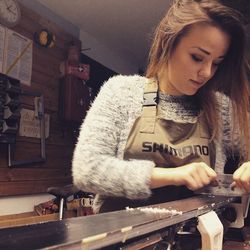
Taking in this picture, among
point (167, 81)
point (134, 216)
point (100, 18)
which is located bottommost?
point (134, 216)

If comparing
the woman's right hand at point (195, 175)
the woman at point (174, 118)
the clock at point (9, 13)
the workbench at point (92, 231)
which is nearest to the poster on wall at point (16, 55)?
the clock at point (9, 13)

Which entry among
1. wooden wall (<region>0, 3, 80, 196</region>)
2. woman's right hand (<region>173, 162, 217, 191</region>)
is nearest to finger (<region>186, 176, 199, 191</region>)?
woman's right hand (<region>173, 162, 217, 191</region>)

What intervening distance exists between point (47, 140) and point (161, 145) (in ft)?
8.33

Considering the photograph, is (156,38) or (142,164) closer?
(142,164)

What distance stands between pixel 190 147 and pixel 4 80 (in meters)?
2.09

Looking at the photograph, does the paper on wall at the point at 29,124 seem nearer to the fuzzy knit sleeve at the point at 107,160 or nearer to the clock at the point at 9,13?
the clock at the point at 9,13

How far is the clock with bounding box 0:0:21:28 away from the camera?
9.27 ft

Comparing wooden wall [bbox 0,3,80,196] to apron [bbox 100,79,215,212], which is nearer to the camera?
apron [bbox 100,79,215,212]

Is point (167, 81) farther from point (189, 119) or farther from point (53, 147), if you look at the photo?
point (53, 147)

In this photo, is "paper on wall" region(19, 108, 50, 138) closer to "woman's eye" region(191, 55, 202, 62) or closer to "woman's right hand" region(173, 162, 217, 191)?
"woman's eye" region(191, 55, 202, 62)

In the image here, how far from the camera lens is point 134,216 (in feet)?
1.55

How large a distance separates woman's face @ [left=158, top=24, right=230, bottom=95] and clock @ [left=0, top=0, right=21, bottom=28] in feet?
7.26

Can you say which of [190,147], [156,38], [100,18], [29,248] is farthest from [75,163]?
[100,18]

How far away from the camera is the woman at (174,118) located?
0.79 meters
